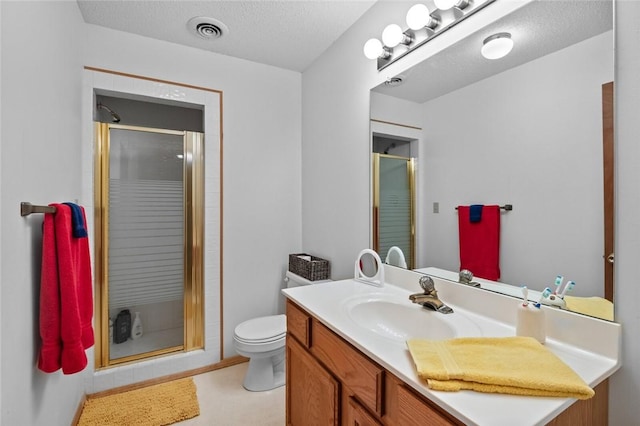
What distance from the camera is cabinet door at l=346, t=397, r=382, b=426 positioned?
2.96 feet

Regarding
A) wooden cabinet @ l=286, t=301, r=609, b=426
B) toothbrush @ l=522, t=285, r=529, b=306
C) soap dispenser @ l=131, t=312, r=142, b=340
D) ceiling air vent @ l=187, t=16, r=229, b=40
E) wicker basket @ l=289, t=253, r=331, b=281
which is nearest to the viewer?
wooden cabinet @ l=286, t=301, r=609, b=426

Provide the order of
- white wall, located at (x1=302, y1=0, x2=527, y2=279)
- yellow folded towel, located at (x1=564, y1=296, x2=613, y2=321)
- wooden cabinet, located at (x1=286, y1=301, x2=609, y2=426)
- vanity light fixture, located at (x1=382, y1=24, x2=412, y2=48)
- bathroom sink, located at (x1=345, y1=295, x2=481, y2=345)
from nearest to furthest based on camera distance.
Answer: wooden cabinet, located at (x1=286, y1=301, x2=609, y2=426) < yellow folded towel, located at (x1=564, y1=296, x2=613, y2=321) < bathroom sink, located at (x1=345, y1=295, x2=481, y2=345) < vanity light fixture, located at (x1=382, y1=24, x2=412, y2=48) < white wall, located at (x1=302, y1=0, x2=527, y2=279)

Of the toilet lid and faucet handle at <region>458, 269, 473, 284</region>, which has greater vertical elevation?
faucet handle at <region>458, 269, 473, 284</region>

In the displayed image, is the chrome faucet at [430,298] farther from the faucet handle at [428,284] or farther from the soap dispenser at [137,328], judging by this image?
the soap dispenser at [137,328]

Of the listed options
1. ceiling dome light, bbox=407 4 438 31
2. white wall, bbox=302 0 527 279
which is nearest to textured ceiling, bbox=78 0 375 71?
white wall, bbox=302 0 527 279

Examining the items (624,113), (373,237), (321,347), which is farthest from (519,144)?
(321,347)

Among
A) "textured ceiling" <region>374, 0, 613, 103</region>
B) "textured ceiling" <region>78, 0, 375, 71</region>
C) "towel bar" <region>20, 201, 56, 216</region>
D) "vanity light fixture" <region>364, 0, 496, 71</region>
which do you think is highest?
"textured ceiling" <region>78, 0, 375, 71</region>

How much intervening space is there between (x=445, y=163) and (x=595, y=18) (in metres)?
0.65

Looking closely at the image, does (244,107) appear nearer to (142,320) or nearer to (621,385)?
(142,320)

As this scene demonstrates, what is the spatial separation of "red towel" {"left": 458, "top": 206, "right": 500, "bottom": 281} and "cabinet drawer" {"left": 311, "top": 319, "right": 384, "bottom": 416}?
63 centimetres

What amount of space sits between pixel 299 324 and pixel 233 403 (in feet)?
3.32

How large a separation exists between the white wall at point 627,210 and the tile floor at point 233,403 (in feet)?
5.18

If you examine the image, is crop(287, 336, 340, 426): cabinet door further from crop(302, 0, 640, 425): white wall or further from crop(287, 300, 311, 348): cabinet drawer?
crop(302, 0, 640, 425): white wall

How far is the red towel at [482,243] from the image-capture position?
1180 millimetres
